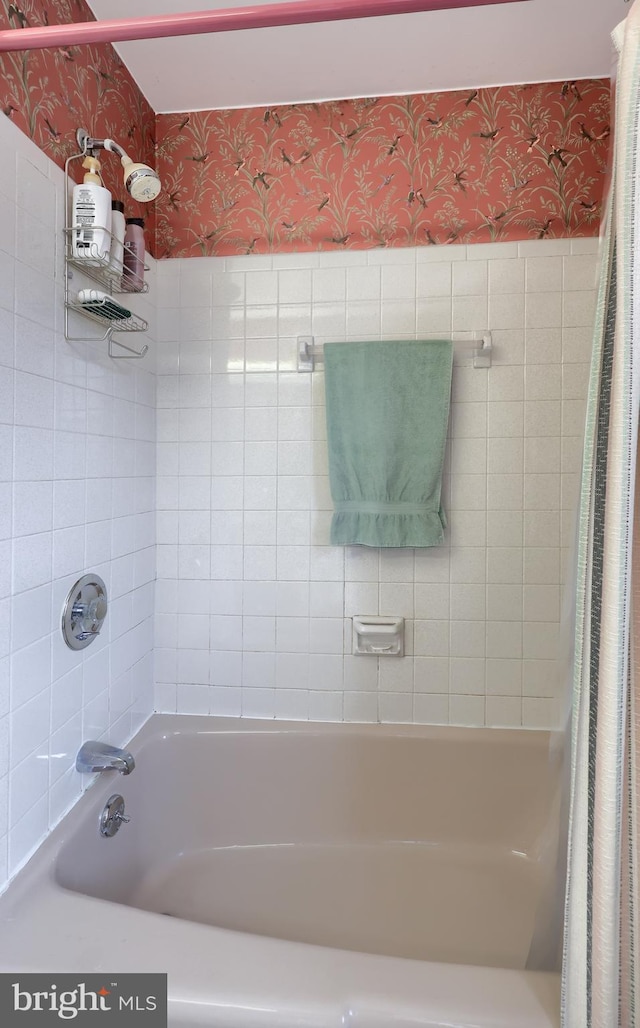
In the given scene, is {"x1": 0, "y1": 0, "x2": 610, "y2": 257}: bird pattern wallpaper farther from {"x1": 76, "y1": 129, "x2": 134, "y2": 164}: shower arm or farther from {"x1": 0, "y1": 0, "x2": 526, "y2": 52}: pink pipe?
{"x1": 0, "y1": 0, "x2": 526, "y2": 52}: pink pipe

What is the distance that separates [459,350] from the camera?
5.82 ft

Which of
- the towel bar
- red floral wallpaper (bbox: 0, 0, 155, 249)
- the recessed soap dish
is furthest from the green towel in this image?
red floral wallpaper (bbox: 0, 0, 155, 249)

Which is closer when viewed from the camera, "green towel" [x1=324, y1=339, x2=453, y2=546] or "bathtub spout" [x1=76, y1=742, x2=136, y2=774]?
"bathtub spout" [x1=76, y1=742, x2=136, y2=774]

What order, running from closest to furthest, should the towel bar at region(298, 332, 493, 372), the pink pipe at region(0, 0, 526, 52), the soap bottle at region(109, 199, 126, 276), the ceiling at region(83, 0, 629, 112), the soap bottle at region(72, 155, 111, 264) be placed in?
1. the pink pipe at region(0, 0, 526, 52)
2. the soap bottle at region(72, 155, 111, 264)
3. the soap bottle at region(109, 199, 126, 276)
4. the ceiling at region(83, 0, 629, 112)
5. the towel bar at region(298, 332, 493, 372)

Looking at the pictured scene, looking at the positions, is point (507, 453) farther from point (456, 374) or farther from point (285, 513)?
point (285, 513)

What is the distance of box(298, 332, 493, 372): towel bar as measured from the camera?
1.72m

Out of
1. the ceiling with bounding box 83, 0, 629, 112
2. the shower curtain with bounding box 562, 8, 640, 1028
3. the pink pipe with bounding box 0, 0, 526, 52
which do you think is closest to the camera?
the shower curtain with bounding box 562, 8, 640, 1028

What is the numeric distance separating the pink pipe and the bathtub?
136cm

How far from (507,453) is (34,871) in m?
1.58

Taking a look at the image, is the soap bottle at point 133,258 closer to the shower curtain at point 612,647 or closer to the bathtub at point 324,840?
the shower curtain at point 612,647

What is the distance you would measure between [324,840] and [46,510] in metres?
1.29

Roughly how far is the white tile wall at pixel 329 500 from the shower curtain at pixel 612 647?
0.95 m

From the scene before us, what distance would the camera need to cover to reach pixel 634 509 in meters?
0.80

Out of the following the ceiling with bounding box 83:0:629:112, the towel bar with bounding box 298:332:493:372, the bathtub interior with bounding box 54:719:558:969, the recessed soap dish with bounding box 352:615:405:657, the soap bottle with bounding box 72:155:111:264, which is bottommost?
the bathtub interior with bounding box 54:719:558:969
